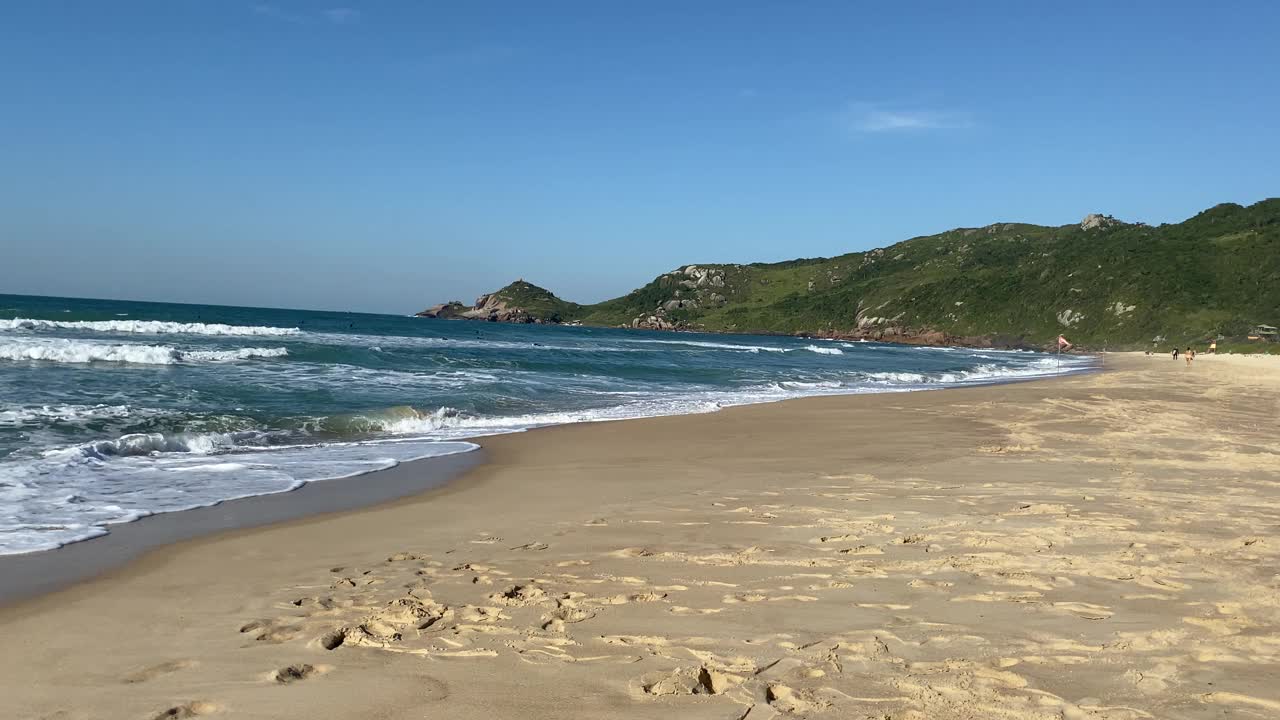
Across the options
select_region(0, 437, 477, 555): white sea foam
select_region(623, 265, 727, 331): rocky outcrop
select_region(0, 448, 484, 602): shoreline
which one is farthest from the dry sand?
select_region(623, 265, 727, 331): rocky outcrop

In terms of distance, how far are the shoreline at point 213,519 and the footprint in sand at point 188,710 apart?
2431 mm

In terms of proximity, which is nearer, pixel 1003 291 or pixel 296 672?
pixel 296 672

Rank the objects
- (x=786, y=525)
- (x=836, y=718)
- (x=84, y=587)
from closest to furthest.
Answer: (x=836, y=718) → (x=84, y=587) → (x=786, y=525)

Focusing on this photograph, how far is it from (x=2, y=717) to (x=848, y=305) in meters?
136

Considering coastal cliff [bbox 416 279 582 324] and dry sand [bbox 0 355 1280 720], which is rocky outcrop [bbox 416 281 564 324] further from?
dry sand [bbox 0 355 1280 720]

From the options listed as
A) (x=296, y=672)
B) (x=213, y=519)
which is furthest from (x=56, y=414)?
(x=296, y=672)

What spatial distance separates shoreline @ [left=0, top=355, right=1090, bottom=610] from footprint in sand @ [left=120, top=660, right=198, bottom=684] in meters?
1.83

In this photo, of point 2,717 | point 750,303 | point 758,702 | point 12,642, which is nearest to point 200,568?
point 12,642

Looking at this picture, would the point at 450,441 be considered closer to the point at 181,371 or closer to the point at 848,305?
the point at 181,371

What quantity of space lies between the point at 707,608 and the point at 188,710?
8.82 ft

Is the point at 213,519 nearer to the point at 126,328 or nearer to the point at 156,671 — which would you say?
the point at 156,671

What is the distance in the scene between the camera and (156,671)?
3.89 meters

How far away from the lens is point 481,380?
79.3 ft

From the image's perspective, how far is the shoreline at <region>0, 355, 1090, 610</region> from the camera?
18.6ft
